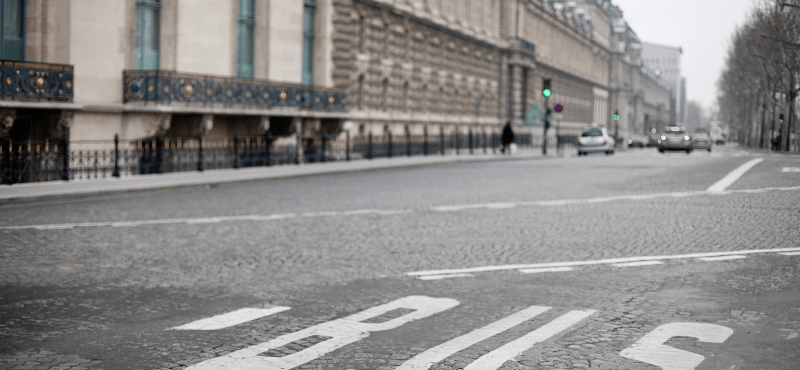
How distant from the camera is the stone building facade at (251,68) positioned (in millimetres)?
24297

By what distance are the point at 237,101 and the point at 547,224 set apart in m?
18.1

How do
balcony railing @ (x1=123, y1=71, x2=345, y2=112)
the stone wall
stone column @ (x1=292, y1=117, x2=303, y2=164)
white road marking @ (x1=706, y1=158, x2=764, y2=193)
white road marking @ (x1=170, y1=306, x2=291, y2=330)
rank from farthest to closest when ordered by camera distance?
the stone wall → stone column @ (x1=292, y1=117, x2=303, y2=164) → balcony railing @ (x1=123, y1=71, x2=345, y2=112) → white road marking @ (x1=706, y1=158, x2=764, y2=193) → white road marking @ (x1=170, y1=306, x2=291, y2=330)

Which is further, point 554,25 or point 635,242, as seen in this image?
point 554,25

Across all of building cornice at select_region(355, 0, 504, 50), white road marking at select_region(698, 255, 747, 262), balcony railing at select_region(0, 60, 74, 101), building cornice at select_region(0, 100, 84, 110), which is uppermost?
building cornice at select_region(355, 0, 504, 50)

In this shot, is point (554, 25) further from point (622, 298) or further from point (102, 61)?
point (622, 298)

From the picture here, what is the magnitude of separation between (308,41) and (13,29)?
14.1 metres

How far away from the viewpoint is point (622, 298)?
Answer: 734cm

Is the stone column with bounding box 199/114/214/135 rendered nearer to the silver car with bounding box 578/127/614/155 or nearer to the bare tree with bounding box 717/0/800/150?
the silver car with bounding box 578/127/614/155

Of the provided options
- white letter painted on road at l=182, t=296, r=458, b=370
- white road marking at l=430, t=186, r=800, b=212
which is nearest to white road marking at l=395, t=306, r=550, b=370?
white letter painted on road at l=182, t=296, r=458, b=370

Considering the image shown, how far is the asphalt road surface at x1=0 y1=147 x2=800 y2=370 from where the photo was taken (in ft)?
18.3

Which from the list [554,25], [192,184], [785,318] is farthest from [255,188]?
[554,25]

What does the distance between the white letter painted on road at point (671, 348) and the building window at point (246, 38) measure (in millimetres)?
27001

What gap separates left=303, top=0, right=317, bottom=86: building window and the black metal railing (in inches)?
119

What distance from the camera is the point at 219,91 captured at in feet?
92.1
